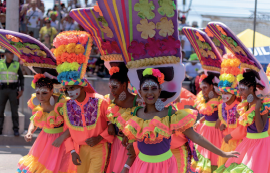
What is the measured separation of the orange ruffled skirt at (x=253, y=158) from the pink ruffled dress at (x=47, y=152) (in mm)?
2287

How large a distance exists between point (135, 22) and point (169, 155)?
4.41 ft

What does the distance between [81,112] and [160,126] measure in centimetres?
143

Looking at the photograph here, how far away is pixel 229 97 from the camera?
17.8ft

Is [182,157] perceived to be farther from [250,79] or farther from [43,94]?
[43,94]

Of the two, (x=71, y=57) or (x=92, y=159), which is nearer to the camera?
(x=71, y=57)

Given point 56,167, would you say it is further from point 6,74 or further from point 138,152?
point 6,74

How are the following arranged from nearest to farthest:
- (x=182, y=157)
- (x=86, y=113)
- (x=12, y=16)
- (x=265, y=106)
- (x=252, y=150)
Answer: (x=182, y=157) → (x=86, y=113) → (x=265, y=106) → (x=252, y=150) → (x=12, y=16)

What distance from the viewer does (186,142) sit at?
3867mm

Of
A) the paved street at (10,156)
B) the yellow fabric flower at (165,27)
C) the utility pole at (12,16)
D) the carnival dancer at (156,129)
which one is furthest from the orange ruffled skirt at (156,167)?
the utility pole at (12,16)

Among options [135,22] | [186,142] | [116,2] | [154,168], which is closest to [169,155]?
[154,168]

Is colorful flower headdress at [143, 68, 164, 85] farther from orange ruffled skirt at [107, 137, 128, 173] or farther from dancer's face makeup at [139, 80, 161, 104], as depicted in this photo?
orange ruffled skirt at [107, 137, 128, 173]

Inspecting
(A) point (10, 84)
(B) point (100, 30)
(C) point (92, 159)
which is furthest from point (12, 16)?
(C) point (92, 159)

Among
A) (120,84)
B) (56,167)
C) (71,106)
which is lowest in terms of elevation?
(56,167)

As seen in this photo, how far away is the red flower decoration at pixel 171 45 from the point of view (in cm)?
316
